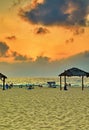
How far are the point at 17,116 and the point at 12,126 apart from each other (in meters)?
2.83

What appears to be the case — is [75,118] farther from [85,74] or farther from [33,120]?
[85,74]

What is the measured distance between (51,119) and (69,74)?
89.2 ft

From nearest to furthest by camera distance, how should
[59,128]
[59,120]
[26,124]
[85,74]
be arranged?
[59,128] < [26,124] < [59,120] < [85,74]

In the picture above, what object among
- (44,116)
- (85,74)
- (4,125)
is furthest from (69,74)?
(4,125)

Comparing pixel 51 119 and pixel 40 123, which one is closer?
pixel 40 123

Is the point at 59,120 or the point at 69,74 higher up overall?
the point at 69,74

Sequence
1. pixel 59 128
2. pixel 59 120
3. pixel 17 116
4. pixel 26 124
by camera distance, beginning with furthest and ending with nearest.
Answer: pixel 17 116 < pixel 59 120 < pixel 26 124 < pixel 59 128

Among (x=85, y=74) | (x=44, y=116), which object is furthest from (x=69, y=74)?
(x=44, y=116)

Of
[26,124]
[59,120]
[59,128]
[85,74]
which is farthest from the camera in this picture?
[85,74]

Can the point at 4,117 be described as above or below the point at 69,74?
below

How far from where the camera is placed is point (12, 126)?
12.1m

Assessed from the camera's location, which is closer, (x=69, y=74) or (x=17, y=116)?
(x=17, y=116)

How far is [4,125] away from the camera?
12.3 metres

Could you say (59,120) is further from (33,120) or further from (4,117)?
(4,117)
